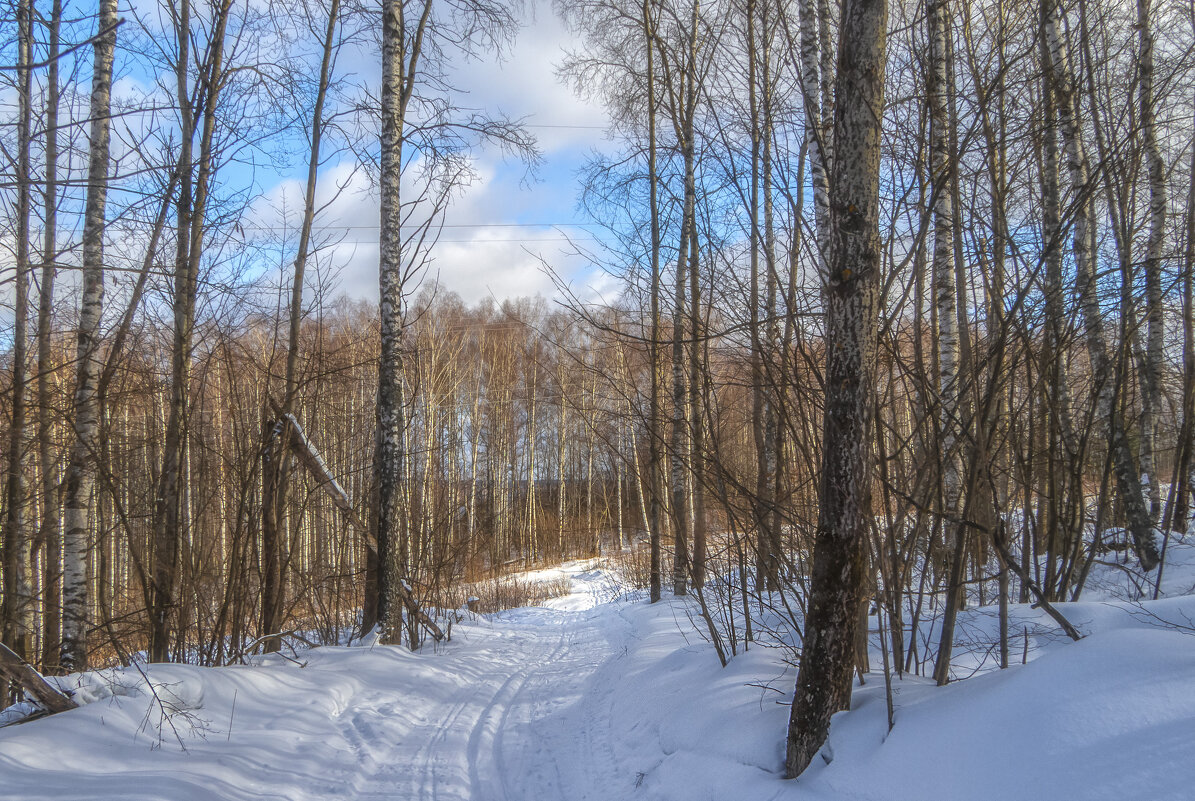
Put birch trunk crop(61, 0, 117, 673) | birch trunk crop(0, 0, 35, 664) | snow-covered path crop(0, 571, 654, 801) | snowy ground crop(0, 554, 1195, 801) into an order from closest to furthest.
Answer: snowy ground crop(0, 554, 1195, 801) < snow-covered path crop(0, 571, 654, 801) < birch trunk crop(0, 0, 35, 664) < birch trunk crop(61, 0, 117, 673)

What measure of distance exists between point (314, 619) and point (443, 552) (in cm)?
178

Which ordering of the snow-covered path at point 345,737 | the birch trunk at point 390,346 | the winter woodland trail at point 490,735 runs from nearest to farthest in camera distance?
the snow-covered path at point 345,737, the winter woodland trail at point 490,735, the birch trunk at point 390,346

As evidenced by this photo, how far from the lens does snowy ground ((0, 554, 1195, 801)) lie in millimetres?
2285

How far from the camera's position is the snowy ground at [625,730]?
2285 millimetres

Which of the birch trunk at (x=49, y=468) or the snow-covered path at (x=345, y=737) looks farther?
the birch trunk at (x=49, y=468)

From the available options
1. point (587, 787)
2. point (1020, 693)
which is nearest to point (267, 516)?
point (587, 787)

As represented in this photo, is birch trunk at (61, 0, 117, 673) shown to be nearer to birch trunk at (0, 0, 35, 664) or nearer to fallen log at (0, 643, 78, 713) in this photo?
birch trunk at (0, 0, 35, 664)

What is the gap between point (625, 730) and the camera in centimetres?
527

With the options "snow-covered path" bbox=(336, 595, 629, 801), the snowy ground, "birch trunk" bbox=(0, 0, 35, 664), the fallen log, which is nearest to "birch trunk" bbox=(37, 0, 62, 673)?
"birch trunk" bbox=(0, 0, 35, 664)

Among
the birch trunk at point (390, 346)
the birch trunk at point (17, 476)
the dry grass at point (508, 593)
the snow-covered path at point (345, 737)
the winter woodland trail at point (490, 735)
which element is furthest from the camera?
the dry grass at point (508, 593)

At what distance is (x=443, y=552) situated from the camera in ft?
30.1

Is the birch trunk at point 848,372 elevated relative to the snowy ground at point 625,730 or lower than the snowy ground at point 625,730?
elevated

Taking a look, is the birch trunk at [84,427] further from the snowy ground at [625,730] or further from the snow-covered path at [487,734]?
the snow-covered path at [487,734]

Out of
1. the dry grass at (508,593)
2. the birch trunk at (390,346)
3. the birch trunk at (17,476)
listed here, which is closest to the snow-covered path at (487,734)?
the birch trunk at (390,346)
